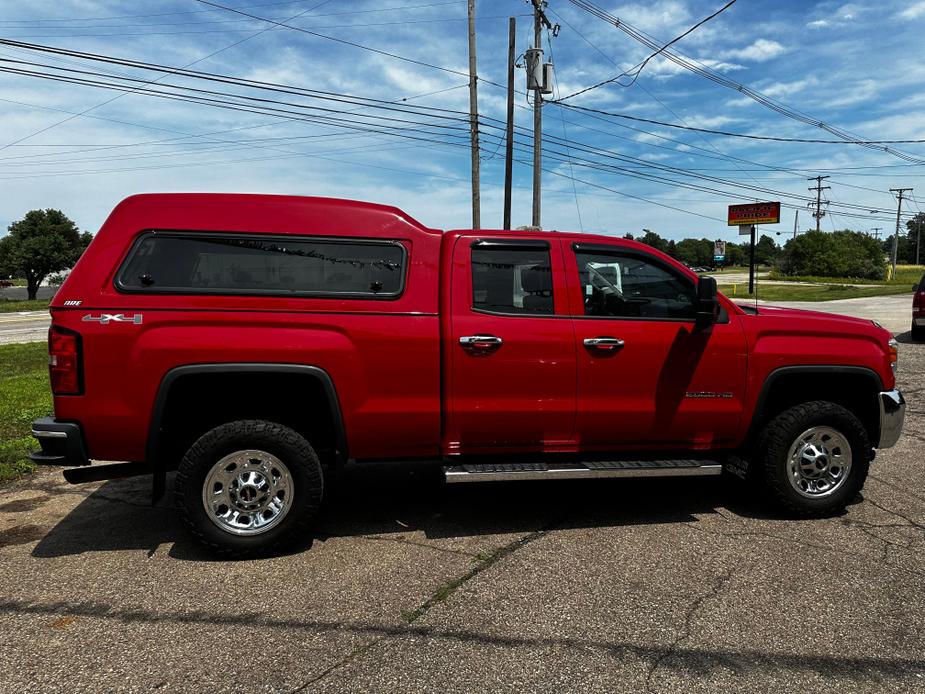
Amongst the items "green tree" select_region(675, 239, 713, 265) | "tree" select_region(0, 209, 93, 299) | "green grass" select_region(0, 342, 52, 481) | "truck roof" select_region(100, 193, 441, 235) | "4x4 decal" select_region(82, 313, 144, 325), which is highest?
"green tree" select_region(675, 239, 713, 265)

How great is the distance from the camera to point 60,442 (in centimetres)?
361

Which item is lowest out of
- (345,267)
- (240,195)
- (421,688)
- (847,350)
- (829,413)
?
(421,688)

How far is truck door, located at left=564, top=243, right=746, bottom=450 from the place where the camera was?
13.7 ft

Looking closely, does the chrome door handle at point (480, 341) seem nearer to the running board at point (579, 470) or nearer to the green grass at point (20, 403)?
the running board at point (579, 470)

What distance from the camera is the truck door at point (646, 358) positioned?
13.7 feet

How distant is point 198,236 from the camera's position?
380cm

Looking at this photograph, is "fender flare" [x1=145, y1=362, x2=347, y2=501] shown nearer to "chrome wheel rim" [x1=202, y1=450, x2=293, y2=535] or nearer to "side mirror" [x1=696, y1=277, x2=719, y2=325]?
"chrome wheel rim" [x1=202, y1=450, x2=293, y2=535]

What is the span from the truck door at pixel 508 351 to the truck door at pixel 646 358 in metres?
0.14

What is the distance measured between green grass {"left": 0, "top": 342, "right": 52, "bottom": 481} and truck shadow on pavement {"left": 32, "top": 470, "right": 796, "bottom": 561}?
1.21 metres

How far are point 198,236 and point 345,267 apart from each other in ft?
2.83

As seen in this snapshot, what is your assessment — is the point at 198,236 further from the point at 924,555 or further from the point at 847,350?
the point at 924,555

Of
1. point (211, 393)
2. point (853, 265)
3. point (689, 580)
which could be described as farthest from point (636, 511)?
point (853, 265)

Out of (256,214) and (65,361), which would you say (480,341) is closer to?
(256,214)

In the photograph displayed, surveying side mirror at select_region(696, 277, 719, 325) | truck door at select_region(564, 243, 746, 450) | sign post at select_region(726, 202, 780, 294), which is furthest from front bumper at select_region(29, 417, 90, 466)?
sign post at select_region(726, 202, 780, 294)
